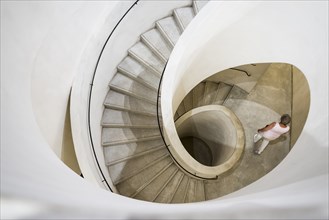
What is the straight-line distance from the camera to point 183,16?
5.72 meters

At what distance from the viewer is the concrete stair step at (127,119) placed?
5.54 m

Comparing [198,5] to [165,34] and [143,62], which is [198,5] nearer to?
[165,34]

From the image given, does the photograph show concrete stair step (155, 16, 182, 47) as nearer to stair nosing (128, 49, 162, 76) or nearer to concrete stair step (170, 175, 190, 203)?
stair nosing (128, 49, 162, 76)

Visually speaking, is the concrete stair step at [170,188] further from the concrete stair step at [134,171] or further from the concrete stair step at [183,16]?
the concrete stair step at [183,16]

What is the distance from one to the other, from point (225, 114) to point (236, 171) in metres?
1.35

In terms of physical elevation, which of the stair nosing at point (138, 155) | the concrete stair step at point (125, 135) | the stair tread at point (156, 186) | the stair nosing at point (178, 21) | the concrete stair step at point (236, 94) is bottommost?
the stair tread at point (156, 186)

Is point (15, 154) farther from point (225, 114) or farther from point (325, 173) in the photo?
point (225, 114)

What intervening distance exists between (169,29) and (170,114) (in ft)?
6.57

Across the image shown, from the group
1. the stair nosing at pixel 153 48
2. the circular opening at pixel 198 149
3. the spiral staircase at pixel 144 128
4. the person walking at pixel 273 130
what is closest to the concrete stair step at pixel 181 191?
the spiral staircase at pixel 144 128

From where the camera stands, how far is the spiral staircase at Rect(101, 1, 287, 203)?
5348mm

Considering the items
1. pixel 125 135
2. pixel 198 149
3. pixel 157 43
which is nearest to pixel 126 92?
pixel 125 135

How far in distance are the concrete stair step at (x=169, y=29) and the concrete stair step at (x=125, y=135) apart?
73.2 inches

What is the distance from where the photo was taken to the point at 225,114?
6.38 m

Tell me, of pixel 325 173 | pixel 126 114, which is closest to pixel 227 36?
pixel 126 114
